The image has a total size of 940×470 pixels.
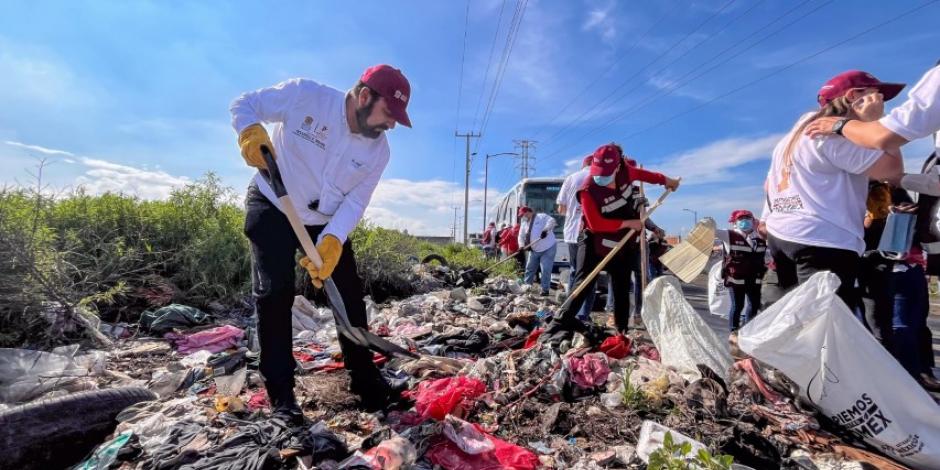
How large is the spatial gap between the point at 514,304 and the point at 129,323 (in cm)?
408

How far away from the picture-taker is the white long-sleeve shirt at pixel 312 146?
7.31ft

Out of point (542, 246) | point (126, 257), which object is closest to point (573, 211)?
point (542, 246)

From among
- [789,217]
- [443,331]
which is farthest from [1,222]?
[789,217]

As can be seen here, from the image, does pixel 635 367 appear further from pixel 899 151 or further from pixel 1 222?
pixel 1 222

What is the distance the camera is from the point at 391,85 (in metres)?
2.21

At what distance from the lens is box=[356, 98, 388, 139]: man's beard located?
2270 mm

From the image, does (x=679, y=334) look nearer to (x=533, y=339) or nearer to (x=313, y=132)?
(x=533, y=339)

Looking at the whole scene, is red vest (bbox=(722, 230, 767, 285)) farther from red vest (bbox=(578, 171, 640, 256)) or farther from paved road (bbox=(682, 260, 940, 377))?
red vest (bbox=(578, 171, 640, 256))

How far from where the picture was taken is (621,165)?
374 cm

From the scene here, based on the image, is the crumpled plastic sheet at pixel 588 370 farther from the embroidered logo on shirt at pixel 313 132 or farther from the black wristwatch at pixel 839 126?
the embroidered logo on shirt at pixel 313 132

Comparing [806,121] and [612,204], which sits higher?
[806,121]

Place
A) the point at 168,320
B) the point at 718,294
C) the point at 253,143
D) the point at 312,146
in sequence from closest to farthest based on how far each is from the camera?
the point at 253,143
the point at 312,146
the point at 168,320
the point at 718,294

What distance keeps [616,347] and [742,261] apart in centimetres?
258

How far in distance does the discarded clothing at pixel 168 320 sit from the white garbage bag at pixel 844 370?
179 inches
